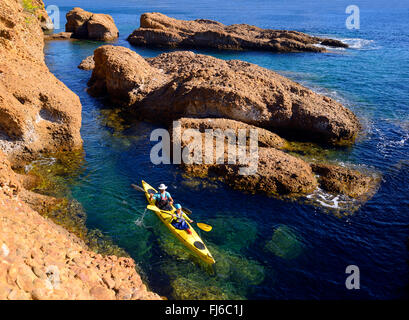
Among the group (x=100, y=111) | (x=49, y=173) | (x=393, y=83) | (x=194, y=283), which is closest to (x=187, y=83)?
(x=100, y=111)

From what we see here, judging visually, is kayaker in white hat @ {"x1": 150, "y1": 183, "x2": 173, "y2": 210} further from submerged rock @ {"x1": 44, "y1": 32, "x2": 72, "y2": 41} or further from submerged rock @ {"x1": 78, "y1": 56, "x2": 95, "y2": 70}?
submerged rock @ {"x1": 44, "y1": 32, "x2": 72, "y2": 41}

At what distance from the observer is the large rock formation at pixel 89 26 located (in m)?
56.1

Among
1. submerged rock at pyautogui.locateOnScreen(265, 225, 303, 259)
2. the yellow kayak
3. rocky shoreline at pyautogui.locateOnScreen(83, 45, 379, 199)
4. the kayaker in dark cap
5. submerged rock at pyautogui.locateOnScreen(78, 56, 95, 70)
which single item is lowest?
submerged rock at pyautogui.locateOnScreen(265, 225, 303, 259)

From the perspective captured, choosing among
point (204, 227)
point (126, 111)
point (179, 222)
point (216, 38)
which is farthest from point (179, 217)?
point (216, 38)

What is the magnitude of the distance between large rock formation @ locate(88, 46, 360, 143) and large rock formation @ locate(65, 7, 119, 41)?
32.7 meters

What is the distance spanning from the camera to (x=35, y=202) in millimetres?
14625

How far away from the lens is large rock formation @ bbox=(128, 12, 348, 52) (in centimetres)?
5229

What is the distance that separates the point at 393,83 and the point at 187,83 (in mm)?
25268

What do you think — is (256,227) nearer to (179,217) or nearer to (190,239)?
(190,239)

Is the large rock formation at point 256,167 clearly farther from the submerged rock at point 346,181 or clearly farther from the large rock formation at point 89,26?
the large rock formation at point 89,26

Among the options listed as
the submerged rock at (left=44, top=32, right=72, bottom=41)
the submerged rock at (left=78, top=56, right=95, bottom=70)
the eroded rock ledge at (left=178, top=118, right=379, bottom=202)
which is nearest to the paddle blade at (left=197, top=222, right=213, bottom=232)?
the eroded rock ledge at (left=178, top=118, right=379, bottom=202)

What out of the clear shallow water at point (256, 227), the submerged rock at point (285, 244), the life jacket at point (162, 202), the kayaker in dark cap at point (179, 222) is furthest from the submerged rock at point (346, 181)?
the life jacket at point (162, 202)

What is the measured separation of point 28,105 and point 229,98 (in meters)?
12.8

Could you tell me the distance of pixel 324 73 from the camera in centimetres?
3878
